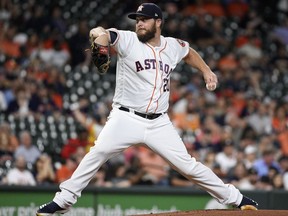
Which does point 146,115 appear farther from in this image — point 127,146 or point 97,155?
point 97,155

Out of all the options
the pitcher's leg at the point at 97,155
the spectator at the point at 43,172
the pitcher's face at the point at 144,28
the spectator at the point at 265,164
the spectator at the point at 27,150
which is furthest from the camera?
the spectator at the point at 265,164

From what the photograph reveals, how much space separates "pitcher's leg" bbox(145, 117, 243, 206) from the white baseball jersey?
22 centimetres

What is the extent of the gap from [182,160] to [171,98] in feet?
23.4

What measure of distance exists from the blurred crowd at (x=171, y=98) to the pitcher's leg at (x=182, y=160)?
4097 millimetres

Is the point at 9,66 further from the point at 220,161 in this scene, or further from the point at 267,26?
the point at 267,26

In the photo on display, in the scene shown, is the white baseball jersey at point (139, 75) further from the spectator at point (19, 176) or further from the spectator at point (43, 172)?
the spectator at point (43, 172)

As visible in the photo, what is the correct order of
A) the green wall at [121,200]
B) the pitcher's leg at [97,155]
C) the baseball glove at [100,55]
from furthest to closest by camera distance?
1. the green wall at [121,200]
2. the pitcher's leg at [97,155]
3. the baseball glove at [100,55]

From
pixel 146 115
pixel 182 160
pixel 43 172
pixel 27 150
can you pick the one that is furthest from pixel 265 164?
pixel 146 115

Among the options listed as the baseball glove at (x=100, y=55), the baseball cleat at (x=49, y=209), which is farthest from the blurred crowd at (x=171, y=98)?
the baseball glove at (x=100, y=55)

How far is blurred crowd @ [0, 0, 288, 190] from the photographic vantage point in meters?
11.7

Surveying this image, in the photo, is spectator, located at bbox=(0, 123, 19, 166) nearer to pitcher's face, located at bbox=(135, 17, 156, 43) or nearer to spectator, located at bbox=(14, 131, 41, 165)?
spectator, located at bbox=(14, 131, 41, 165)

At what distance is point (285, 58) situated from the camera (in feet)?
54.0

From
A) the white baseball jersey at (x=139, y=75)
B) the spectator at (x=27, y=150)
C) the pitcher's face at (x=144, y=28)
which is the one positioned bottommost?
the spectator at (x=27, y=150)

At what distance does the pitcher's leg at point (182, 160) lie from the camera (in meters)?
6.80
